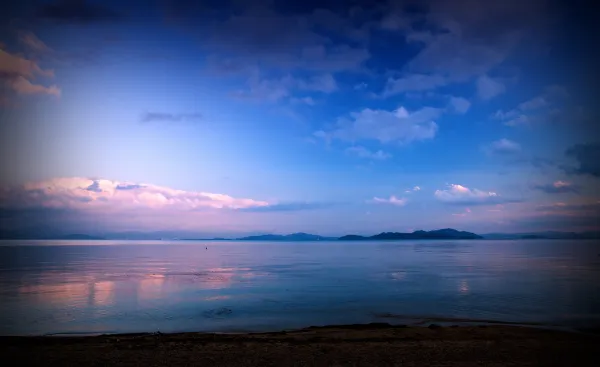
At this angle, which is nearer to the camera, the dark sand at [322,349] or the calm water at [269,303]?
the dark sand at [322,349]

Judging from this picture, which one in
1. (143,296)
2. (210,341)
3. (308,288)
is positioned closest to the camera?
(210,341)

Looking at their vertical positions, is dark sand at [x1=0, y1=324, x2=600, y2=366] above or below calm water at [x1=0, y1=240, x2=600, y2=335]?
above

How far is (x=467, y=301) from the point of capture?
2861 centimetres

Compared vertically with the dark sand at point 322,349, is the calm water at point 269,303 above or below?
below

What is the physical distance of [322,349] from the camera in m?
14.5

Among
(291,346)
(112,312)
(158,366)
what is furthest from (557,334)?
(112,312)

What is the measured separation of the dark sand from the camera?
12977 mm

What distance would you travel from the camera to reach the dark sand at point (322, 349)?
13.0m

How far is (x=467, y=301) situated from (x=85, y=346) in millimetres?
24815

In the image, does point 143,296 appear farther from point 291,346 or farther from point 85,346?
point 291,346

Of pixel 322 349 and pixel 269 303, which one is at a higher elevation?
pixel 322 349

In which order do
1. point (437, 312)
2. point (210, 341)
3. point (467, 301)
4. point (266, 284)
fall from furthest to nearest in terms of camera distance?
1. point (266, 284)
2. point (467, 301)
3. point (437, 312)
4. point (210, 341)

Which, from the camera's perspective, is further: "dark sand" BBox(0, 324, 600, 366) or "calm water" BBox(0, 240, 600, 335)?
"calm water" BBox(0, 240, 600, 335)

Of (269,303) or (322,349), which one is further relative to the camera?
(269,303)
